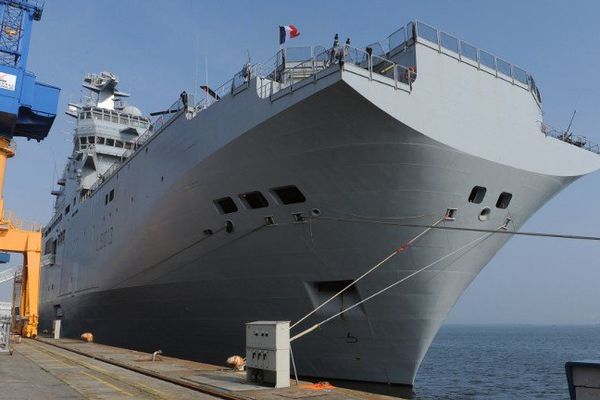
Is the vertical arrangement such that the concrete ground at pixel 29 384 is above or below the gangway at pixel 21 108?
below

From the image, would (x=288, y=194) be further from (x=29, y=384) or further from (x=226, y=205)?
(x=29, y=384)

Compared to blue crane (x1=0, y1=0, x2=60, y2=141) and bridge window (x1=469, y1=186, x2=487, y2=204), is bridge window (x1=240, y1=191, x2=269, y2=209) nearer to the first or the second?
bridge window (x1=469, y1=186, x2=487, y2=204)

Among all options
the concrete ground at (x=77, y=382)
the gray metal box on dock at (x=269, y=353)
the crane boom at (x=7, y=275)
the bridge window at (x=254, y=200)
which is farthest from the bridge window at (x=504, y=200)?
the crane boom at (x=7, y=275)

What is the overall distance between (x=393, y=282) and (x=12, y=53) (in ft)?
64.5

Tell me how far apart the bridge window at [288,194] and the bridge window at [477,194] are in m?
3.89

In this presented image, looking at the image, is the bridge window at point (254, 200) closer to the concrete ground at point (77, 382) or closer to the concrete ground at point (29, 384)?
the concrete ground at point (77, 382)

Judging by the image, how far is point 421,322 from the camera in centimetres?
1158

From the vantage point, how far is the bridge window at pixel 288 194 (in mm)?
11828

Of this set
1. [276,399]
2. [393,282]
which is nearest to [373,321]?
[393,282]

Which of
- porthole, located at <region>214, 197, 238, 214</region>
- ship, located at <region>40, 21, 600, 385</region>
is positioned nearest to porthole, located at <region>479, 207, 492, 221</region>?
ship, located at <region>40, 21, 600, 385</region>

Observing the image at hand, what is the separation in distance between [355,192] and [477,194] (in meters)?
2.91

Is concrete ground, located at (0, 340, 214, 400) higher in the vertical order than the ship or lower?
lower

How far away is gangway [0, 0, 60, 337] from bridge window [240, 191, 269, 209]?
41.9ft

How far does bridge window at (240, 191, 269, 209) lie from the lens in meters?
12.4
